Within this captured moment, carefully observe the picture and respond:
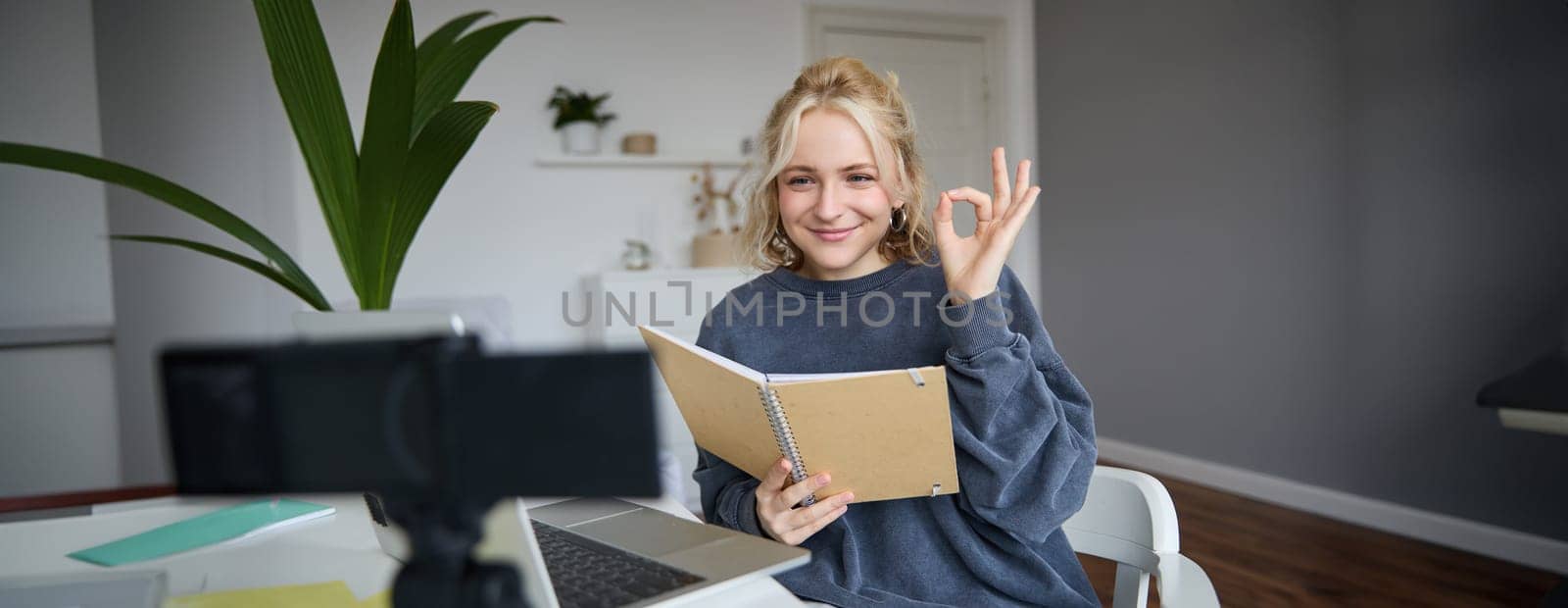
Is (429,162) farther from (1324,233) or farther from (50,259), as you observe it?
(1324,233)

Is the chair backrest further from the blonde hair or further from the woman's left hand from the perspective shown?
the blonde hair

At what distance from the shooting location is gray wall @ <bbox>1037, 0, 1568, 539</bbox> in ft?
8.70

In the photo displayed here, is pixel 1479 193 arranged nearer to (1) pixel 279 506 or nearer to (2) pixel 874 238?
(2) pixel 874 238

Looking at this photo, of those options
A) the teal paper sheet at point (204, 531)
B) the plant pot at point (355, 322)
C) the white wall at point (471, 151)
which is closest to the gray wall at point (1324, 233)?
the white wall at point (471, 151)

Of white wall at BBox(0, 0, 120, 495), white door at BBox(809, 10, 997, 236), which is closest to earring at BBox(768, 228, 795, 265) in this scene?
white wall at BBox(0, 0, 120, 495)

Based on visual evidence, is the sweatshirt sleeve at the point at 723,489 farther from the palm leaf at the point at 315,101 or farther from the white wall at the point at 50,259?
the white wall at the point at 50,259

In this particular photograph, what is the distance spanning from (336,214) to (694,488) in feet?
7.42

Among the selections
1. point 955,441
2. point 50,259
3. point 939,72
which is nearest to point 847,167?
point 955,441

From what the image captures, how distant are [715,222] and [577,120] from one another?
2.42 feet

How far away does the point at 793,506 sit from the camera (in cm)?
97

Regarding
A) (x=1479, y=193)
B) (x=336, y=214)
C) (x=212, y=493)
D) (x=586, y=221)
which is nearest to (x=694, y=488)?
(x=586, y=221)

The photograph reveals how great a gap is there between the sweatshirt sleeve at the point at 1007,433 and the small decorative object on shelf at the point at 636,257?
282cm

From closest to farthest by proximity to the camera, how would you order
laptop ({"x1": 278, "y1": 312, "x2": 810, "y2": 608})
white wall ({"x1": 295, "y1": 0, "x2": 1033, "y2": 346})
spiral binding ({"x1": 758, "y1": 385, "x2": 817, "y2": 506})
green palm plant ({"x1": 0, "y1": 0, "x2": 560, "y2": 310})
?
laptop ({"x1": 278, "y1": 312, "x2": 810, "y2": 608}), spiral binding ({"x1": 758, "y1": 385, "x2": 817, "y2": 506}), green palm plant ({"x1": 0, "y1": 0, "x2": 560, "y2": 310}), white wall ({"x1": 295, "y1": 0, "x2": 1033, "y2": 346})

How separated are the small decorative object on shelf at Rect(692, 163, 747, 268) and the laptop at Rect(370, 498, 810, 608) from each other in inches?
113
